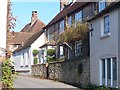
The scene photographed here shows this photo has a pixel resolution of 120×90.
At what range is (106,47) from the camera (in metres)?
21.7

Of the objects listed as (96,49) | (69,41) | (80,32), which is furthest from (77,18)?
(96,49)

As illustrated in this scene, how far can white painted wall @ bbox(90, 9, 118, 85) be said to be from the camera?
20500 mm

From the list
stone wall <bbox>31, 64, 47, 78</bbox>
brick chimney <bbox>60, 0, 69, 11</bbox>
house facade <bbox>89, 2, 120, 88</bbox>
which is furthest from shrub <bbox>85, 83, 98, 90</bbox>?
brick chimney <bbox>60, 0, 69, 11</bbox>

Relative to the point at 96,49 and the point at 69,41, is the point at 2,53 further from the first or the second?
→ the point at 69,41

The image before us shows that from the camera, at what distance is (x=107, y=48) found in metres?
21.6

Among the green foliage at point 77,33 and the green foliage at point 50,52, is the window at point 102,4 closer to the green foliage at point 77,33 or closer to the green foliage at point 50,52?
the green foliage at point 77,33

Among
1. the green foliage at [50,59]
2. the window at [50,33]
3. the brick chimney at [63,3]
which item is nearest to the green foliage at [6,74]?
the green foliage at [50,59]

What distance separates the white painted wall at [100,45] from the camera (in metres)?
20.5

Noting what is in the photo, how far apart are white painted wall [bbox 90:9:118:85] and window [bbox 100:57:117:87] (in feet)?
1.28

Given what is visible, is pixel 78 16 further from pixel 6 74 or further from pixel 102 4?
pixel 6 74

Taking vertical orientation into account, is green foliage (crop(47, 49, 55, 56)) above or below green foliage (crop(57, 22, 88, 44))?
below

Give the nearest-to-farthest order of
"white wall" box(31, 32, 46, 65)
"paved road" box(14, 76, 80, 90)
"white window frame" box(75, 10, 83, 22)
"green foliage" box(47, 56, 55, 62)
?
1. "paved road" box(14, 76, 80, 90)
2. "white window frame" box(75, 10, 83, 22)
3. "green foliage" box(47, 56, 55, 62)
4. "white wall" box(31, 32, 46, 65)

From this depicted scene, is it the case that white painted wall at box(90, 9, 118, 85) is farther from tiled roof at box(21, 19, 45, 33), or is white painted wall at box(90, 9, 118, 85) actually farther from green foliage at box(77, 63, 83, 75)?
tiled roof at box(21, 19, 45, 33)

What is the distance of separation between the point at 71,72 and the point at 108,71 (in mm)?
7511
